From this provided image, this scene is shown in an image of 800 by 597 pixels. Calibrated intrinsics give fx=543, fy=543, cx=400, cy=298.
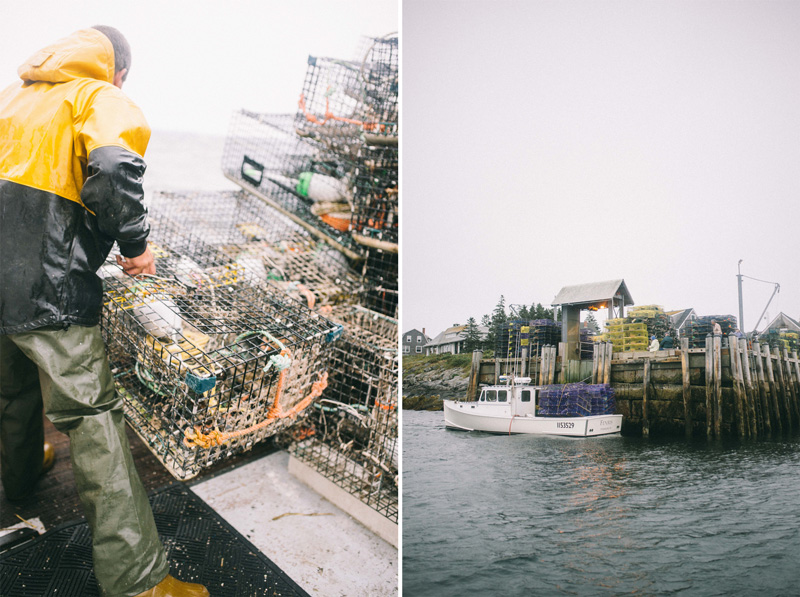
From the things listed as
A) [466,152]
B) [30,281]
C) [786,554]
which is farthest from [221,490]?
[786,554]

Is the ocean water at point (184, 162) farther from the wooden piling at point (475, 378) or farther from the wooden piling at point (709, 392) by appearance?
the wooden piling at point (709, 392)

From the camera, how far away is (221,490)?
2500 millimetres

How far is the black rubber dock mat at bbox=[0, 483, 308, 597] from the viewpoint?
1.90 meters

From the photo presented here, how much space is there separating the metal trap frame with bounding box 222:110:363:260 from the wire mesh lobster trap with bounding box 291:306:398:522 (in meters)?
0.57

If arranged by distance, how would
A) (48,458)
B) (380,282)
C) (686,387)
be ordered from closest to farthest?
(686,387)
(48,458)
(380,282)

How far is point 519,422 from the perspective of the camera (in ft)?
Result: 6.94

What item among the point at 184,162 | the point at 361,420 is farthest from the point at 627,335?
the point at 184,162

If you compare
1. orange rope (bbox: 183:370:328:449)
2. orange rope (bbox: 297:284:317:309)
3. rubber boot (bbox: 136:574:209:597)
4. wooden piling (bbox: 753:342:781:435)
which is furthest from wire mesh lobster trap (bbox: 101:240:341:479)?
wooden piling (bbox: 753:342:781:435)

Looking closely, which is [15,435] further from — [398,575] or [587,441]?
[587,441]

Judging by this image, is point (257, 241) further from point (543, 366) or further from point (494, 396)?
point (543, 366)

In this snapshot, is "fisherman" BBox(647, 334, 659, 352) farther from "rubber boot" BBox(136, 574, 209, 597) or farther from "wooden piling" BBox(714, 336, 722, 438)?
"rubber boot" BBox(136, 574, 209, 597)

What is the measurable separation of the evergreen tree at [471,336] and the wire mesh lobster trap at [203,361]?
1.70ft

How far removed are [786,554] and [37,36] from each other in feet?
10.5

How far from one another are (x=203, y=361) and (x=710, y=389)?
1.72 m
